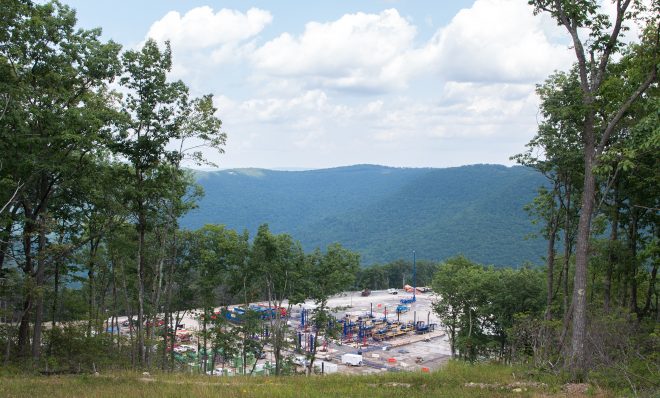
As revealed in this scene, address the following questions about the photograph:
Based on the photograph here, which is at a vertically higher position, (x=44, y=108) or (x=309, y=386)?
(x=44, y=108)

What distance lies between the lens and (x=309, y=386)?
9188mm

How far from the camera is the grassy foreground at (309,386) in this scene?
825cm

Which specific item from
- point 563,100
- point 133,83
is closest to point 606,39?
point 563,100

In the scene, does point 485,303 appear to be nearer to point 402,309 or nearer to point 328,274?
point 328,274

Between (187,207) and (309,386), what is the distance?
967 centimetres

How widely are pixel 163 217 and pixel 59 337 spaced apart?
5054 millimetres

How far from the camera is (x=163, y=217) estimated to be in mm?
17000

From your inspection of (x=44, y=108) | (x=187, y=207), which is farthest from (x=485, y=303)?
(x=44, y=108)

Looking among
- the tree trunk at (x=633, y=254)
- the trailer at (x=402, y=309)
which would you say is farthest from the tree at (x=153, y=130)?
the trailer at (x=402, y=309)

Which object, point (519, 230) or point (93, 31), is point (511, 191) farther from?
point (93, 31)

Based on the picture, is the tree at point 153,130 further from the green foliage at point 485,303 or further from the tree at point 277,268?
the green foliage at point 485,303

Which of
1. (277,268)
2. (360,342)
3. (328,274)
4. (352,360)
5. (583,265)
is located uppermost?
(583,265)

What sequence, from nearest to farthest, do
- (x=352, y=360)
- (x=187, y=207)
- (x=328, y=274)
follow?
1. (x=187, y=207)
2. (x=328, y=274)
3. (x=352, y=360)

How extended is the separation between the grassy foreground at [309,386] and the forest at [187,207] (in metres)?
0.90
